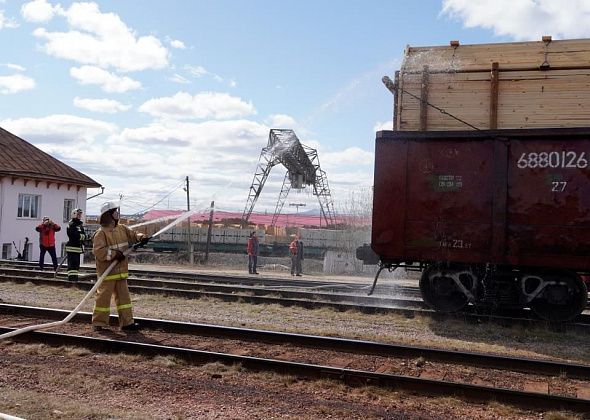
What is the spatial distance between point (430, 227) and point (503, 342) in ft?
7.05

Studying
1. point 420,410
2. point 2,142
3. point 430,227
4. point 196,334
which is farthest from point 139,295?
point 2,142

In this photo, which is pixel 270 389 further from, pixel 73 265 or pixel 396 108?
pixel 73 265

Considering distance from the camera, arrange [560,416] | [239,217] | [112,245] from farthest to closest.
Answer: [239,217]
[112,245]
[560,416]

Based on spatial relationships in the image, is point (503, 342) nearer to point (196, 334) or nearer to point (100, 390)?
point (196, 334)

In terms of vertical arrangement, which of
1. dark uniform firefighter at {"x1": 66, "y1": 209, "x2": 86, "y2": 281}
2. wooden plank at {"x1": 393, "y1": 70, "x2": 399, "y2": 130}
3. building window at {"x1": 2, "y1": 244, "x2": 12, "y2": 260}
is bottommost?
building window at {"x1": 2, "y1": 244, "x2": 12, "y2": 260}

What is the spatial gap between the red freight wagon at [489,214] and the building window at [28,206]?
2174cm

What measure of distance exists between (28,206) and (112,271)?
21.3m

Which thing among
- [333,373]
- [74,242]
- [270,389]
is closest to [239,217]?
[74,242]

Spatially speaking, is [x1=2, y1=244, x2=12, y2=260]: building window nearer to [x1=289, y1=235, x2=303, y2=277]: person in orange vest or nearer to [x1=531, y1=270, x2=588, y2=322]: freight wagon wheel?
[x1=289, y1=235, x2=303, y2=277]: person in orange vest

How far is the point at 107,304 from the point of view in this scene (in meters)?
8.20

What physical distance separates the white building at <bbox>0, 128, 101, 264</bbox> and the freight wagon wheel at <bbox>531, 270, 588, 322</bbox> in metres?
22.3

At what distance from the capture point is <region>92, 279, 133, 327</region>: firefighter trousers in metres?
8.15

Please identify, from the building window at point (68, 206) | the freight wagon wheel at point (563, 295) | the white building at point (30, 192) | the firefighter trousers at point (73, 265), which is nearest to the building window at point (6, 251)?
the white building at point (30, 192)

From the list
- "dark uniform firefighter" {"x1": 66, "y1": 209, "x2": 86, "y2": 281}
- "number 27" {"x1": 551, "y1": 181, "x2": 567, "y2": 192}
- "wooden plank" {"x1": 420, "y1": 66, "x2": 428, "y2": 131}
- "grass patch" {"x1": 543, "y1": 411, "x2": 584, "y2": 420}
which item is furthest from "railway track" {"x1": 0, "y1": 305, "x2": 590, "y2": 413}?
"dark uniform firefighter" {"x1": 66, "y1": 209, "x2": 86, "y2": 281}
